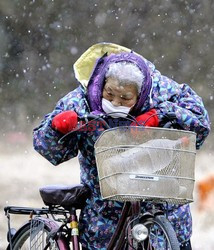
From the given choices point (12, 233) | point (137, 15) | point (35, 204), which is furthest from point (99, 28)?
point (12, 233)

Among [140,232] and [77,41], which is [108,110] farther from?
[77,41]

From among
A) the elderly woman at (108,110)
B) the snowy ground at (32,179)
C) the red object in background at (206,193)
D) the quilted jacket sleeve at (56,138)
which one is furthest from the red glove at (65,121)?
the red object in background at (206,193)

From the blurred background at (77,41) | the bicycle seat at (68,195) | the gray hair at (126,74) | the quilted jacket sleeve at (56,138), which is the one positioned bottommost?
the bicycle seat at (68,195)

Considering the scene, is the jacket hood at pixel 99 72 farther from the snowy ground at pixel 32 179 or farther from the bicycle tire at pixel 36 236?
the snowy ground at pixel 32 179

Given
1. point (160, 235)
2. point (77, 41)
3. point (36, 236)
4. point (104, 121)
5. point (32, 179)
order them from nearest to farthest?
1. point (160, 235)
2. point (104, 121)
3. point (36, 236)
4. point (32, 179)
5. point (77, 41)

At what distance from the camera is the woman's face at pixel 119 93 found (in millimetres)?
5812

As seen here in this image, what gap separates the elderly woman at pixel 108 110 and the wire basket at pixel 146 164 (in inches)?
10.7

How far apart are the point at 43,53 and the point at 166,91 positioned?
39.3 feet

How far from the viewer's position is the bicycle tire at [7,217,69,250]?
20.9ft

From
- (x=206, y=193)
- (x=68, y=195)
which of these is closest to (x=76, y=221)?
(x=68, y=195)

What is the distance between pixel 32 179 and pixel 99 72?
8305 mm

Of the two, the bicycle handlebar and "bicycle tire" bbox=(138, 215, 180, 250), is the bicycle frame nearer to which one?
"bicycle tire" bbox=(138, 215, 180, 250)

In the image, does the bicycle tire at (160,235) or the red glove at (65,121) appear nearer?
the bicycle tire at (160,235)

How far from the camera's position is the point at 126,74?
585 cm
